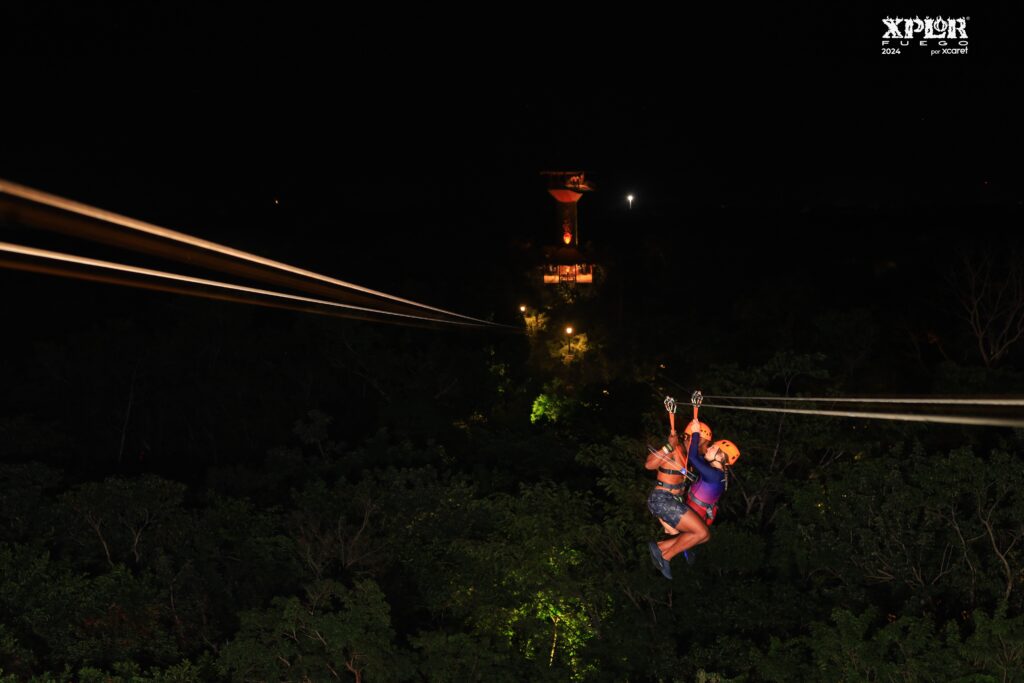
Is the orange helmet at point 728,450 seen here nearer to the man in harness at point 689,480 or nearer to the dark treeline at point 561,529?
the man in harness at point 689,480

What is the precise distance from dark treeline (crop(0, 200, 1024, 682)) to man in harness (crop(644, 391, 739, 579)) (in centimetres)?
660

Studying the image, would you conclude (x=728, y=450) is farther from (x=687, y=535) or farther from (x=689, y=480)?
(x=687, y=535)

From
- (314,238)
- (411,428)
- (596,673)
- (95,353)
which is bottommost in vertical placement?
(596,673)

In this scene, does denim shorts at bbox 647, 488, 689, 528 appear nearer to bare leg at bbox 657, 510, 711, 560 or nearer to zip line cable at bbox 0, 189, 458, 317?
bare leg at bbox 657, 510, 711, 560

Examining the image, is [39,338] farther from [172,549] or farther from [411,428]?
[172,549]

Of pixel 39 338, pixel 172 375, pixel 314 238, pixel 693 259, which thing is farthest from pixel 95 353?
pixel 693 259

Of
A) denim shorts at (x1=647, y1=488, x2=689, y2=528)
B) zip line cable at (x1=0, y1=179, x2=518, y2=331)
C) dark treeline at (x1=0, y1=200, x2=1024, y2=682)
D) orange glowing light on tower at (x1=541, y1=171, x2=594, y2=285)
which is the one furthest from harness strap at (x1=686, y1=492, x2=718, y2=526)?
orange glowing light on tower at (x1=541, y1=171, x2=594, y2=285)

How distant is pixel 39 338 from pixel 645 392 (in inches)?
1275

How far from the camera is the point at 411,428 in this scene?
104 feet

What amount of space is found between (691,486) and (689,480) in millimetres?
47

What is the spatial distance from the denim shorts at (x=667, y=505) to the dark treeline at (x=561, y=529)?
688 cm

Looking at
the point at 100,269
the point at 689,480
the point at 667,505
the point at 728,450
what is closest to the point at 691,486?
the point at 689,480

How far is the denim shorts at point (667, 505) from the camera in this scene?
7.06 m

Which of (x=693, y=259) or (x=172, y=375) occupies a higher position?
(x=693, y=259)
